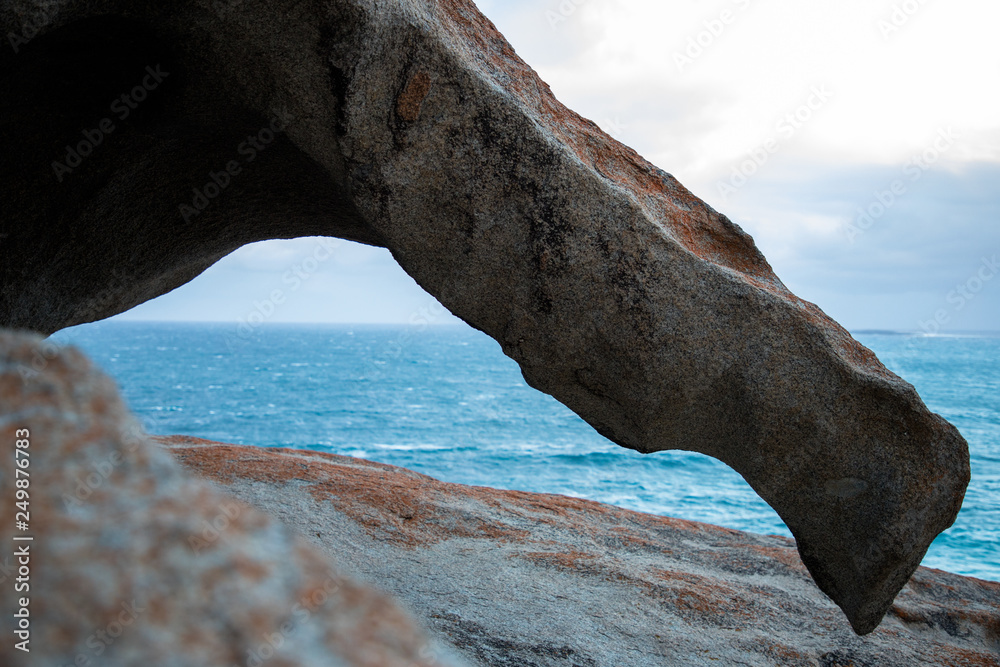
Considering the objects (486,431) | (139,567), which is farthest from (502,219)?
(486,431)

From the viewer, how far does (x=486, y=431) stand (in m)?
25.9

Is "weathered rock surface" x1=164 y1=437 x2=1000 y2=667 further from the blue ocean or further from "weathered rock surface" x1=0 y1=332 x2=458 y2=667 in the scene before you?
"weathered rock surface" x1=0 y1=332 x2=458 y2=667

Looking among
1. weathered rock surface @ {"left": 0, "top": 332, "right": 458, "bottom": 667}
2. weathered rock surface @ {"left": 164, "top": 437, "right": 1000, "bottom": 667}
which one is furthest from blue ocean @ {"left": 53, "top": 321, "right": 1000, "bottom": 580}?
weathered rock surface @ {"left": 0, "top": 332, "right": 458, "bottom": 667}

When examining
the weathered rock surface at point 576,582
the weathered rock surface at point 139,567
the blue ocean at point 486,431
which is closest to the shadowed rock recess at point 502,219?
the weathered rock surface at point 576,582

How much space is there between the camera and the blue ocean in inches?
624

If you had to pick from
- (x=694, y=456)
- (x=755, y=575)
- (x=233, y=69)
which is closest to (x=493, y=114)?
(x=233, y=69)

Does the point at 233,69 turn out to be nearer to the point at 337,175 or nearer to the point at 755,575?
the point at 337,175

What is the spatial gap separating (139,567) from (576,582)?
391cm

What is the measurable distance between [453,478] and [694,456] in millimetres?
8703

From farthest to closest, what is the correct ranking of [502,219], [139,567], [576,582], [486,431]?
1. [486,431]
2. [576,582]
3. [502,219]
4. [139,567]

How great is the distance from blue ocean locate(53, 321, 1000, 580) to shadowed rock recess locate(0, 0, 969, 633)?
1.44 meters

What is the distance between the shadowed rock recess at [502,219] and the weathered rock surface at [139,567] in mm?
2006

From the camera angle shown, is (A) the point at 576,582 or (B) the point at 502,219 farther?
(A) the point at 576,582

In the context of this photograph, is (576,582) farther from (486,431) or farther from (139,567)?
(486,431)
